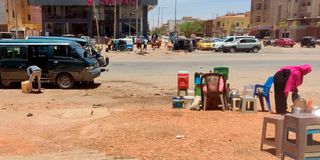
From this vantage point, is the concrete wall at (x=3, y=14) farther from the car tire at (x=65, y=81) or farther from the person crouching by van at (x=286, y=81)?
the person crouching by van at (x=286, y=81)

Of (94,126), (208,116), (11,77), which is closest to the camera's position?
(94,126)

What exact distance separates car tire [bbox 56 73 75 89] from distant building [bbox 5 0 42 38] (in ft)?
135

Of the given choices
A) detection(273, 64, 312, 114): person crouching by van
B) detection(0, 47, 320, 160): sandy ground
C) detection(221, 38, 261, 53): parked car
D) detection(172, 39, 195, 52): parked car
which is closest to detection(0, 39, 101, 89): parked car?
detection(0, 47, 320, 160): sandy ground

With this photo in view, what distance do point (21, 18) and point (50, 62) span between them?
6398 cm

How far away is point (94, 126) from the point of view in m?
8.70

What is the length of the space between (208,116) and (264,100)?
3125mm

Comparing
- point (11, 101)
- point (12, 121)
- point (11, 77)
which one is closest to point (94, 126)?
point (12, 121)

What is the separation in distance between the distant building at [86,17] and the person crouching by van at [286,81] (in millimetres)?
57874

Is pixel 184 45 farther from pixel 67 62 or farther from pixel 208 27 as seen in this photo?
pixel 208 27

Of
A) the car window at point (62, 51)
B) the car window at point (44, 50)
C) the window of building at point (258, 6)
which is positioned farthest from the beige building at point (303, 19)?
the car window at point (44, 50)

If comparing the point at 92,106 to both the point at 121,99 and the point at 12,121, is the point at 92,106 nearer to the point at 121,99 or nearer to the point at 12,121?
the point at 121,99

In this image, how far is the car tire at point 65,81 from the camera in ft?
52.2

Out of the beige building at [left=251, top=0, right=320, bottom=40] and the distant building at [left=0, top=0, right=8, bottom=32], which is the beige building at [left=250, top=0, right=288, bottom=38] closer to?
the beige building at [left=251, top=0, right=320, bottom=40]

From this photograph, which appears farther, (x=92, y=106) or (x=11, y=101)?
(x=11, y=101)
